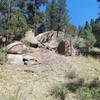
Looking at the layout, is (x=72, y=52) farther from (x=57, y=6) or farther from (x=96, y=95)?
(x=57, y=6)

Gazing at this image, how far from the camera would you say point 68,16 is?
211ft

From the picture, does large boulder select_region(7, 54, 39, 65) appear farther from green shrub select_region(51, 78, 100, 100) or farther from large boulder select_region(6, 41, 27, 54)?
green shrub select_region(51, 78, 100, 100)

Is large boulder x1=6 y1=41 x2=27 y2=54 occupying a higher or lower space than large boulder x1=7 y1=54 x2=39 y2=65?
higher

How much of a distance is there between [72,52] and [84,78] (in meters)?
7.14

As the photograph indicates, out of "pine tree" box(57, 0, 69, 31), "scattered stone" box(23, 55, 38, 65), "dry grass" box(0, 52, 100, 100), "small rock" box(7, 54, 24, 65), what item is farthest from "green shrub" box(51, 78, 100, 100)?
"pine tree" box(57, 0, 69, 31)

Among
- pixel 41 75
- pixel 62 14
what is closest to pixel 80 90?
pixel 41 75

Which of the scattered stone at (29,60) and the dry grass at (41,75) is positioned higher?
the scattered stone at (29,60)

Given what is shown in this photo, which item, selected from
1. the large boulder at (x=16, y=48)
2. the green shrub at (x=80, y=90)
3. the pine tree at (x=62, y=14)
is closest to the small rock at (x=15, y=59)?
the large boulder at (x=16, y=48)

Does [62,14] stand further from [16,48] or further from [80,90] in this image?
[80,90]

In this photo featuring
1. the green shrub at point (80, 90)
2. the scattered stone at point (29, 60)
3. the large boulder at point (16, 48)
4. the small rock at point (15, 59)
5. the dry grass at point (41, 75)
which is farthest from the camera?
the large boulder at point (16, 48)

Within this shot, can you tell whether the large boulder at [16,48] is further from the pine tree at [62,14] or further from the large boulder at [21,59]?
the pine tree at [62,14]

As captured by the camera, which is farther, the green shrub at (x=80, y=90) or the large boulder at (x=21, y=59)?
the large boulder at (x=21, y=59)

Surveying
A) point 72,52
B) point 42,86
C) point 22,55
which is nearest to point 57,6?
point 72,52

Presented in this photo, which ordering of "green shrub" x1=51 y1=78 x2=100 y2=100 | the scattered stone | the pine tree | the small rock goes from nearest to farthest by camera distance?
"green shrub" x1=51 y1=78 x2=100 y2=100 → the small rock → the scattered stone → the pine tree
